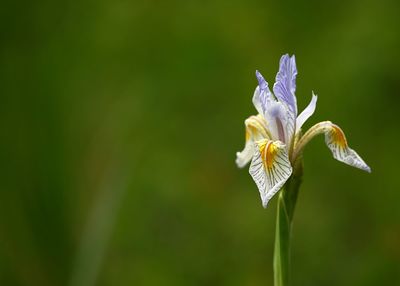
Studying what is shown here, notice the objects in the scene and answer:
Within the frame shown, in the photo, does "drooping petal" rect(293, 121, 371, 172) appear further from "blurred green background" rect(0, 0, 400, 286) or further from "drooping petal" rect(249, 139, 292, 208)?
"blurred green background" rect(0, 0, 400, 286)

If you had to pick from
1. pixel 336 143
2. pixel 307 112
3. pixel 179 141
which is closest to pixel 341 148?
pixel 336 143

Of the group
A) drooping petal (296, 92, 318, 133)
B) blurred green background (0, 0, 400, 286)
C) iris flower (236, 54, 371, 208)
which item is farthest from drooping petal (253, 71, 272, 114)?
blurred green background (0, 0, 400, 286)

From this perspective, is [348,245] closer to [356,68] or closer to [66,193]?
[356,68]

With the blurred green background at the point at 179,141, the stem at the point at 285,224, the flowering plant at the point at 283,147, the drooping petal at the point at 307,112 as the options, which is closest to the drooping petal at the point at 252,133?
the flowering plant at the point at 283,147

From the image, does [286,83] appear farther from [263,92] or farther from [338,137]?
[338,137]

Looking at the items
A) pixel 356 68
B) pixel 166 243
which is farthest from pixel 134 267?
pixel 356 68

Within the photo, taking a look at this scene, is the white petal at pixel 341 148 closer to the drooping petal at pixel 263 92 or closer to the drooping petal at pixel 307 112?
the drooping petal at pixel 307 112
